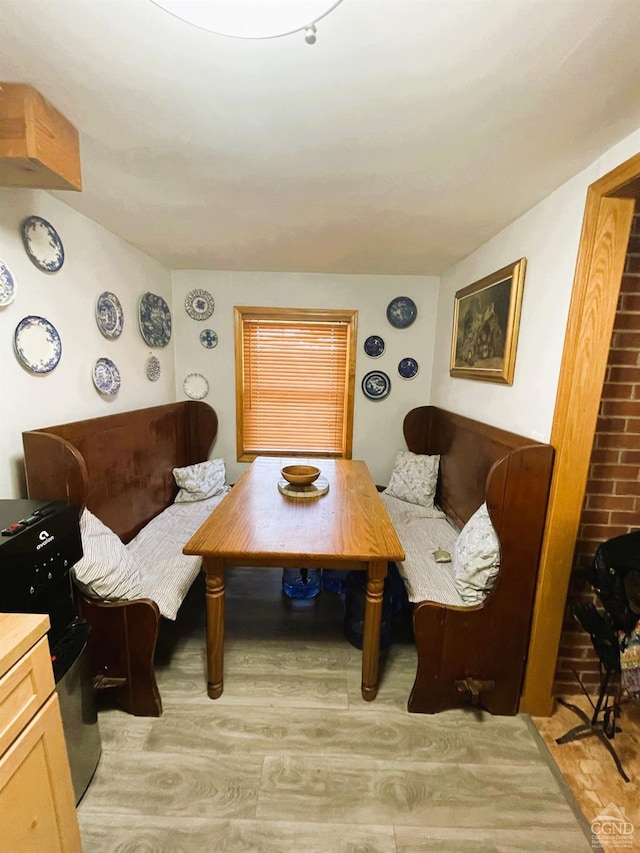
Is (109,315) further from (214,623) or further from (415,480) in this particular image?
(415,480)

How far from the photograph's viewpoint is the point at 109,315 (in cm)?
201

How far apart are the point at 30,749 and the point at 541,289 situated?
7.54ft

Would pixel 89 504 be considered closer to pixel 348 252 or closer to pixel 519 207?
pixel 348 252

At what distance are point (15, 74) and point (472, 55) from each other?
3.96 feet

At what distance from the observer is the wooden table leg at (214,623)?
→ 4.81 ft

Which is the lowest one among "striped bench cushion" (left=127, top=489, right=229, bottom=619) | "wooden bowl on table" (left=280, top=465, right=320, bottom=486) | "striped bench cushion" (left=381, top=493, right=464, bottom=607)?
"striped bench cushion" (left=127, top=489, right=229, bottom=619)

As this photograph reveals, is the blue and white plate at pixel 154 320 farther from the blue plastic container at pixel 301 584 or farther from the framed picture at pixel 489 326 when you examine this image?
the framed picture at pixel 489 326

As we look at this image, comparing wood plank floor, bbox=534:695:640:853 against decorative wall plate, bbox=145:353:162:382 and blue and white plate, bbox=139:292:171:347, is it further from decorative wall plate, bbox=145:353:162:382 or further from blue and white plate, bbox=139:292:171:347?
blue and white plate, bbox=139:292:171:347

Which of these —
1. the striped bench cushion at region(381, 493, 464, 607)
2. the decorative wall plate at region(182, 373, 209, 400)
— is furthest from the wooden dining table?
the decorative wall plate at region(182, 373, 209, 400)

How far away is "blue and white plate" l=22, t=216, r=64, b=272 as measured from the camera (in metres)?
1.45

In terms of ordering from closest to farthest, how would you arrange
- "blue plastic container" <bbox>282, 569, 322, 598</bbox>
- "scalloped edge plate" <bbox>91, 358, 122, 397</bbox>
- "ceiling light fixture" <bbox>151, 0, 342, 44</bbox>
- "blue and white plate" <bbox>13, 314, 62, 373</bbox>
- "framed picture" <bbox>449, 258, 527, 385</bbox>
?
"ceiling light fixture" <bbox>151, 0, 342, 44</bbox>
"blue and white plate" <bbox>13, 314, 62, 373</bbox>
"framed picture" <bbox>449, 258, 527, 385</bbox>
"scalloped edge plate" <bbox>91, 358, 122, 397</bbox>
"blue plastic container" <bbox>282, 569, 322, 598</bbox>

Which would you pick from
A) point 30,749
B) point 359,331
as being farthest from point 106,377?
point 359,331

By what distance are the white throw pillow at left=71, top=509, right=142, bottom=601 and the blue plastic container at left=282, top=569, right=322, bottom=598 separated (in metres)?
1.10

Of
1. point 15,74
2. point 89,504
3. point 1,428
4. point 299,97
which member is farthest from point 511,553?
point 15,74
